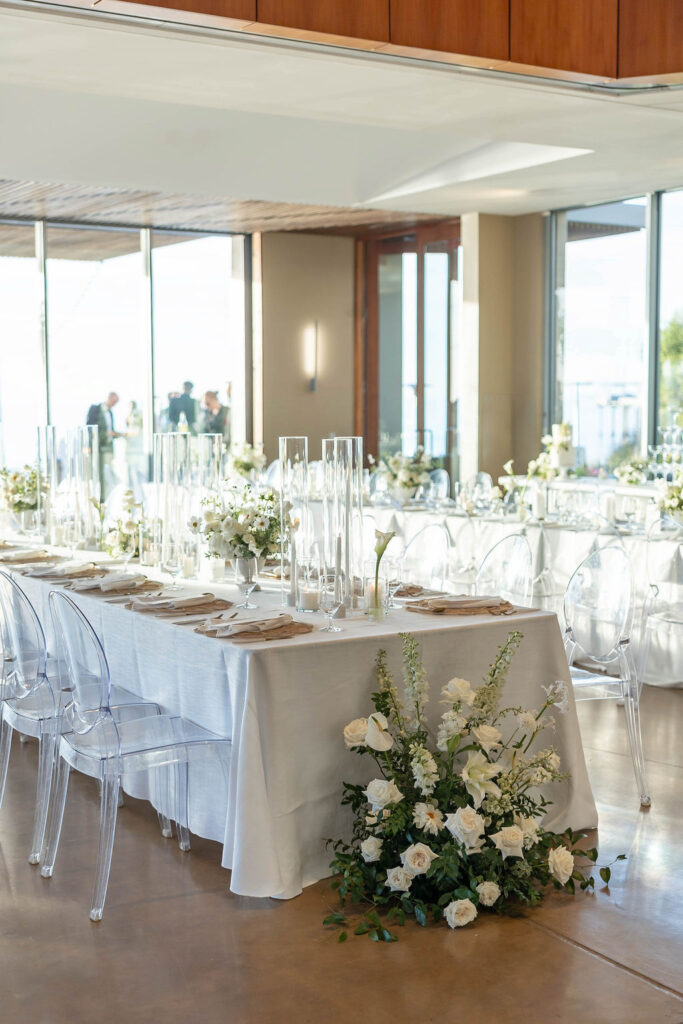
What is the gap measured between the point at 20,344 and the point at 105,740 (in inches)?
328

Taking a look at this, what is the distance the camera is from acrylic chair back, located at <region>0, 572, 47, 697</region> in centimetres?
429

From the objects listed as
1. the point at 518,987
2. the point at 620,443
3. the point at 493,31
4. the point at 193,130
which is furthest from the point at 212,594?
the point at 620,443

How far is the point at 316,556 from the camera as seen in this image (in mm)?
4359

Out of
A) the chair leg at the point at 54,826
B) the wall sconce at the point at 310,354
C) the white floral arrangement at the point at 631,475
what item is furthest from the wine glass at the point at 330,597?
the wall sconce at the point at 310,354

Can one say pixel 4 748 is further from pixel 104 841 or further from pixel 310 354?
pixel 310 354

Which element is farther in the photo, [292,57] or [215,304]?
[215,304]

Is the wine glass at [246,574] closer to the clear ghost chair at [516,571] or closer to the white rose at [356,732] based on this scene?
the white rose at [356,732]

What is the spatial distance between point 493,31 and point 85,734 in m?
4.08

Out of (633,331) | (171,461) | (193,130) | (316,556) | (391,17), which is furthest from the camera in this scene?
(633,331)

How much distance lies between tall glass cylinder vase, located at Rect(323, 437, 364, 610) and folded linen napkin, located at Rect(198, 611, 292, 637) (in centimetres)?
30

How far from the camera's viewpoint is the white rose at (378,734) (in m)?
3.69

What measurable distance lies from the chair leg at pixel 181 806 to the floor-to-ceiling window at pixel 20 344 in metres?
7.74

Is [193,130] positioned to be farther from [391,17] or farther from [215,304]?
[215,304]

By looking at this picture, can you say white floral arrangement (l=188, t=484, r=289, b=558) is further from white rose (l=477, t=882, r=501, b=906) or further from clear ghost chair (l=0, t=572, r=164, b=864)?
white rose (l=477, t=882, r=501, b=906)
